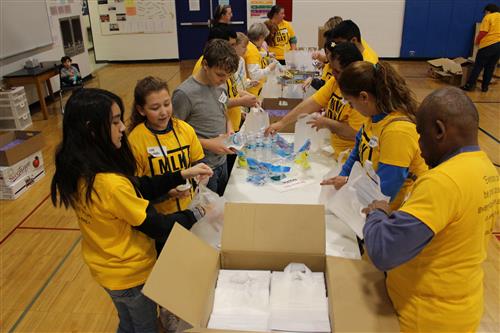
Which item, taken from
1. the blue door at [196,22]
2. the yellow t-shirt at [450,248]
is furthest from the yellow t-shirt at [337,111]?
the blue door at [196,22]

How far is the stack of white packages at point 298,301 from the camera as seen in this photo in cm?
131

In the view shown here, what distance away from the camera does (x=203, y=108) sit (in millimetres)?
2250

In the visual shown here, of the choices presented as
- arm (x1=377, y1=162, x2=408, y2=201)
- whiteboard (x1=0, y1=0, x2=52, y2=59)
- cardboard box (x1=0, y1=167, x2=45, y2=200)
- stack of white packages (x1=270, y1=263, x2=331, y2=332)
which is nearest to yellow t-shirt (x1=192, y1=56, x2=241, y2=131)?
arm (x1=377, y1=162, x2=408, y2=201)

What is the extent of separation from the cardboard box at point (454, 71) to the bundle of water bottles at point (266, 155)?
19.7 ft

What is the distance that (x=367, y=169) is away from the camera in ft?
5.28

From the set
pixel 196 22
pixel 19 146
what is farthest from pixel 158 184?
pixel 196 22

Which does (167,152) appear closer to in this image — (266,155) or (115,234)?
(115,234)

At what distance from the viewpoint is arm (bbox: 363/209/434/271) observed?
105cm

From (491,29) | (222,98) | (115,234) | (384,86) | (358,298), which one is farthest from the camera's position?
(491,29)

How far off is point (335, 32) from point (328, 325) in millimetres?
2091

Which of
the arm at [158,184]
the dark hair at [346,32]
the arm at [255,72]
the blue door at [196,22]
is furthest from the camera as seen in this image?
the blue door at [196,22]

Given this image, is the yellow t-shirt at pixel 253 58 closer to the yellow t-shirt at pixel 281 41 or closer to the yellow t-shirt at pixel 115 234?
the yellow t-shirt at pixel 281 41

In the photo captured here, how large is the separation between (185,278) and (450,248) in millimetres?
796

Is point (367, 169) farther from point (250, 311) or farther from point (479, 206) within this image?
point (250, 311)
